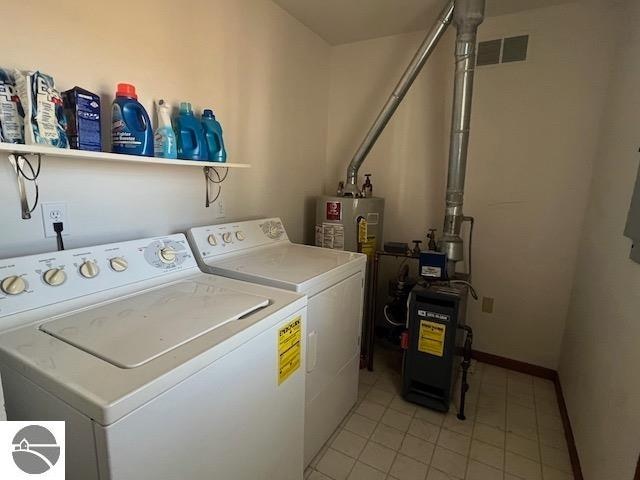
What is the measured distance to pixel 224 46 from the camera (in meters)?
1.73

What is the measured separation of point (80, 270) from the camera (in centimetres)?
106

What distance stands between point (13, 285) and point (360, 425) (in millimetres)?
1635

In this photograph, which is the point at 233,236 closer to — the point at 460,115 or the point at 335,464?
the point at 335,464

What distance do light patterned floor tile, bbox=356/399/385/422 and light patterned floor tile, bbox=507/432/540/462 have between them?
0.65 meters

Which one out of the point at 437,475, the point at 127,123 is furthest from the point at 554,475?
the point at 127,123

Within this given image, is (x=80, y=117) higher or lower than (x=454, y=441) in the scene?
higher

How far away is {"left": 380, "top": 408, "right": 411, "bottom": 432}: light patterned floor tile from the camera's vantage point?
70.5 inches

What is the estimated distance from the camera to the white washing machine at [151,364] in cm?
66

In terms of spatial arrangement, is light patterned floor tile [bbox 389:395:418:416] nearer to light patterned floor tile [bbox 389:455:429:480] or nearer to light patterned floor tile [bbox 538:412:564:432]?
light patterned floor tile [bbox 389:455:429:480]

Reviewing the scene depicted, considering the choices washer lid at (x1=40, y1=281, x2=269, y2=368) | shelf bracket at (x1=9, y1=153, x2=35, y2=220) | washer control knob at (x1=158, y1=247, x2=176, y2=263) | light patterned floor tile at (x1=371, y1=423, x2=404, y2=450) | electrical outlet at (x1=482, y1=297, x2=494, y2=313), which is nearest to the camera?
washer lid at (x1=40, y1=281, x2=269, y2=368)

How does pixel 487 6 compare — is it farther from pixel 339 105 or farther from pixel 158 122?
pixel 158 122

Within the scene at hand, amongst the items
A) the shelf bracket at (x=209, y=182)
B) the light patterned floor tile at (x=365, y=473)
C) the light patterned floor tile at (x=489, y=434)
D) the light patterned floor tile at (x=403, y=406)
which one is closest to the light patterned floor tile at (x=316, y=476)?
the light patterned floor tile at (x=365, y=473)

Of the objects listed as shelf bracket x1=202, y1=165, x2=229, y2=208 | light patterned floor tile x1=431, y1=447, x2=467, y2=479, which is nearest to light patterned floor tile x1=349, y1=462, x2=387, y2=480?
light patterned floor tile x1=431, y1=447, x2=467, y2=479

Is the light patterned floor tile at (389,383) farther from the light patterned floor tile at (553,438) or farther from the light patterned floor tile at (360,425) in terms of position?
the light patterned floor tile at (553,438)
